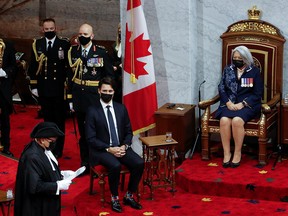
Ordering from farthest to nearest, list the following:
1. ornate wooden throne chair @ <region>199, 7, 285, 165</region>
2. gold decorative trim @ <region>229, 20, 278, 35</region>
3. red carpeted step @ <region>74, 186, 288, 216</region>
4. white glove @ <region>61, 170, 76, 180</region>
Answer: gold decorative trim @ <region>229, 20, 278, 35</region> → ornate wooden throne chair @ <region>199, 7, 285, 165</region> → red carpeted step @ <region>74, 186, 288, 216</region> → white glove @ <region>61, 170, 76, 180</region>

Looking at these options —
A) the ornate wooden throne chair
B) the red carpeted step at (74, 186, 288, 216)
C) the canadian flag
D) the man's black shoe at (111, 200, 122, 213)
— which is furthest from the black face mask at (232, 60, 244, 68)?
→ the man's black shoe at (111, 200, 122, 213)

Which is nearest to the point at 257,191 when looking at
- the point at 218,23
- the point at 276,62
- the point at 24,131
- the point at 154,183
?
the point at 154,183

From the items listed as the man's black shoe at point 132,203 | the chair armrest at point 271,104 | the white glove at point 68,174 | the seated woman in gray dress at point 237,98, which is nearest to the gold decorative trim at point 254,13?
the seated woman in gray dress at point 237,98

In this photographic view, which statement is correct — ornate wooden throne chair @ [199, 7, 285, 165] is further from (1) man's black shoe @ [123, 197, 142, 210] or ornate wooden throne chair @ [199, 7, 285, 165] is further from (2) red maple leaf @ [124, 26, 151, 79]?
(1) man's black shoe @ [123, 197, 142, 210]

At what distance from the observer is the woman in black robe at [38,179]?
23.7 feet

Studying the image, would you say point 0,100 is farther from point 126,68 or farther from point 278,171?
point 278,171

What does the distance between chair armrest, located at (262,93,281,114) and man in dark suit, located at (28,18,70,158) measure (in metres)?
2.69

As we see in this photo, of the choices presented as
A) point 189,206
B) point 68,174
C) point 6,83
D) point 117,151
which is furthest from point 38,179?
point 6,83

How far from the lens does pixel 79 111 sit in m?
10.5

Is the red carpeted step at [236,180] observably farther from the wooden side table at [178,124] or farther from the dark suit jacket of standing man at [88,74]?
the dark suit jacket of standing man at [88,74]

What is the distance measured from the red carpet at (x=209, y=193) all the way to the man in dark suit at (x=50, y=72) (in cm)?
114

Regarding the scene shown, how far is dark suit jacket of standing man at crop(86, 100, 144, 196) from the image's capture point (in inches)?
358

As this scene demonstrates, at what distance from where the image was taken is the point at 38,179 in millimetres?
7215

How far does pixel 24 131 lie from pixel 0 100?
65.8 inches
